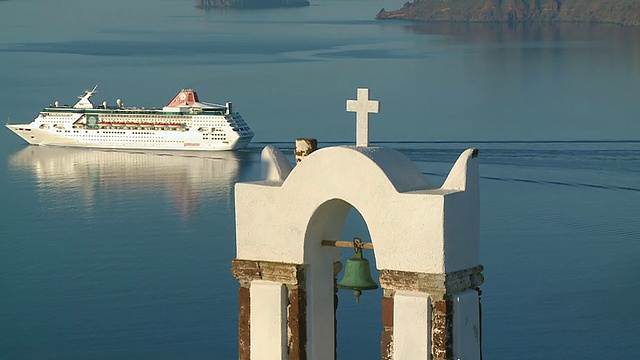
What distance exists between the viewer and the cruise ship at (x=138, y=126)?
1746 inches

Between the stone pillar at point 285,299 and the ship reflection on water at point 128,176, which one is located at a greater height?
the ship reflection on water at point 128,176

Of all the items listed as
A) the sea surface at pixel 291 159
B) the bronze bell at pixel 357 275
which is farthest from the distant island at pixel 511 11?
the bronze bell at pixel 357 275

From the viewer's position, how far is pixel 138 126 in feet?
152

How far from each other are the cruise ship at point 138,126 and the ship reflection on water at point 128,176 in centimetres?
71

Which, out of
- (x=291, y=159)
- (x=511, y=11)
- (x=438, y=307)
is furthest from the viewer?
(x=511, y=11)

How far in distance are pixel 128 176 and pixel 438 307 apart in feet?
101

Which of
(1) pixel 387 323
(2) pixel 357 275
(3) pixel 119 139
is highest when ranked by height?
(3) pixel 119 139

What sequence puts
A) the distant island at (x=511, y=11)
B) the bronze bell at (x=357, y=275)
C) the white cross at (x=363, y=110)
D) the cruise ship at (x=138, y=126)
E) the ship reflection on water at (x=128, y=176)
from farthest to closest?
the distant island at (x=511, y=11) → the cruise ship at (x=138, y=126) → the ship reflection on water at (x=128, y=176) → the bronze bell at (x=357, y=275) → the white cross at (x=363, y=110)

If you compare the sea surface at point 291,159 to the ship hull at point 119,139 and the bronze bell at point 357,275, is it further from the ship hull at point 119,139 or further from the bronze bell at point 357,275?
the bronze bell at point 357,275

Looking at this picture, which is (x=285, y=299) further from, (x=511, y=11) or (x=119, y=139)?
(x=511, y=11)

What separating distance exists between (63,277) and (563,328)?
24.8ft

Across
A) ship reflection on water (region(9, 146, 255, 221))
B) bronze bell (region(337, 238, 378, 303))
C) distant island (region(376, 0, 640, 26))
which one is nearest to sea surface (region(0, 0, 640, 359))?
ship reflection on water (region(9, 146, 255, 221))

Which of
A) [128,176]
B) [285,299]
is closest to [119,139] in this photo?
[128,176]

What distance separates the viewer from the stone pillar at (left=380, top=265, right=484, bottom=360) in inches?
267
